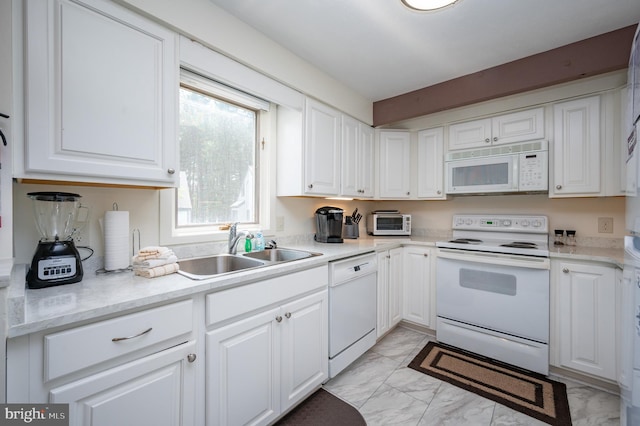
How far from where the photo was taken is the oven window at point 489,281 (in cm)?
215

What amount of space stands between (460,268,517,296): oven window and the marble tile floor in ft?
2.37

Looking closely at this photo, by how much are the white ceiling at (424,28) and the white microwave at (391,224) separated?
57.4 inches

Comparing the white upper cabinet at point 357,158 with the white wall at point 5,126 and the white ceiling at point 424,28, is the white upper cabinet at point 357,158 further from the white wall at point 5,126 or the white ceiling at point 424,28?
the white wall at point 5,126

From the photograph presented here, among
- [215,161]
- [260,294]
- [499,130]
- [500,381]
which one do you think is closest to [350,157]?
[215,161]

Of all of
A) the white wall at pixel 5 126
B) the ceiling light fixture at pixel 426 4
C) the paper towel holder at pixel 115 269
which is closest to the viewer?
the white wall at pixel 5 126

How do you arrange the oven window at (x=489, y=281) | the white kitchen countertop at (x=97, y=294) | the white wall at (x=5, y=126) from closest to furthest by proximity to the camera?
the white kitchen countertop at (x=97, y=294) < the white wall at (x=5, y=126) < the oven window at (x=489, y=281)

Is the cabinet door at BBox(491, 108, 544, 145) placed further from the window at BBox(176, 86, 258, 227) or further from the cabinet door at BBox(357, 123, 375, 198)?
the window at BBox(176, 86, 258, 227)

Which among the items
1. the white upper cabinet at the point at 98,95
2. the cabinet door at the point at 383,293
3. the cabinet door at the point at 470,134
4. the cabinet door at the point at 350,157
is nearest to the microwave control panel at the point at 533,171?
the cabinet door at the point at 470,134

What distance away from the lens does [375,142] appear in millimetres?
3107

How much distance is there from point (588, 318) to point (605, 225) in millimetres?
855

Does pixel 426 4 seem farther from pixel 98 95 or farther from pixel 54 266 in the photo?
pixel 54 266

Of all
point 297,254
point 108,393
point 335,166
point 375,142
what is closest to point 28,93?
point 108,393

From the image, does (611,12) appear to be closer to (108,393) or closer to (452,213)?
(452,213)

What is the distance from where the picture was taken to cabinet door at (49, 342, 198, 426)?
0.86 metres
